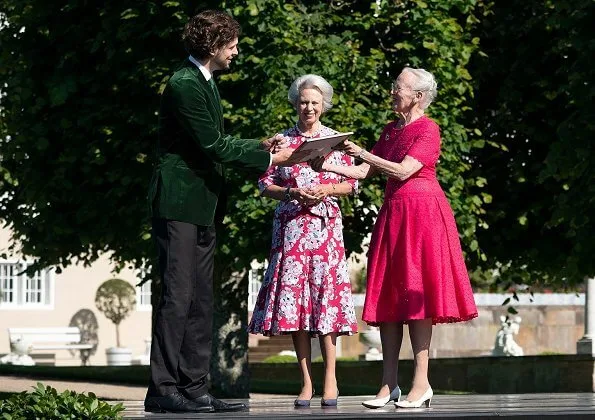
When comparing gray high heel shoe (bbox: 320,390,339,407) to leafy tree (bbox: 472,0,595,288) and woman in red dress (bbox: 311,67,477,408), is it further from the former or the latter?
leafy tree (bbox: 472,0,595,288)

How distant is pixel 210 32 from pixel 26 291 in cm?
3334

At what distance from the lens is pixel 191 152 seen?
30.5ft

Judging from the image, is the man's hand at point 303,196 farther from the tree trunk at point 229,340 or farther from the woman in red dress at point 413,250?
the tree trunk at point 229,340

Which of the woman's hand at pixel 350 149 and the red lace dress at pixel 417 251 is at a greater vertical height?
the woman's hand at pixel 350 149

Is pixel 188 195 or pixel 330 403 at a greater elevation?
pixel 188 195

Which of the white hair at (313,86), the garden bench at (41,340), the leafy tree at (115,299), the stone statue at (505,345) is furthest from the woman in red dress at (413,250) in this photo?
the leafy tree at (115,299)

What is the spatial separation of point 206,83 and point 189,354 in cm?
160

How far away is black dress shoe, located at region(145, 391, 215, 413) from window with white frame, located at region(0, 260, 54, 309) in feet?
105

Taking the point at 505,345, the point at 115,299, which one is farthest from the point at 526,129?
the point at 115,299

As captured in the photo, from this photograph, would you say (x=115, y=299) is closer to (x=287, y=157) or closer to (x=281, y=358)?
(x=281, y=358)

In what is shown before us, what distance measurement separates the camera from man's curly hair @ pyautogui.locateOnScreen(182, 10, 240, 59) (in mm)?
9141

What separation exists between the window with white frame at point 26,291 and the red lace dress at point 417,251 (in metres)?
31.4

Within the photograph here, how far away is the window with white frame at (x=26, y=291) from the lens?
135ft

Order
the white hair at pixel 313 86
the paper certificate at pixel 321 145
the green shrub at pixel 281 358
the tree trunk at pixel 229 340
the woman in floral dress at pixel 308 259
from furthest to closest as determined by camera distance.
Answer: the green shrub at pixel 281 358 → the tree trunk at pixel 229 340 → the woman in floral dress at pixel 308 259 → the white hair at pixel 313 86 → the paper certificate at pixel 321 145
